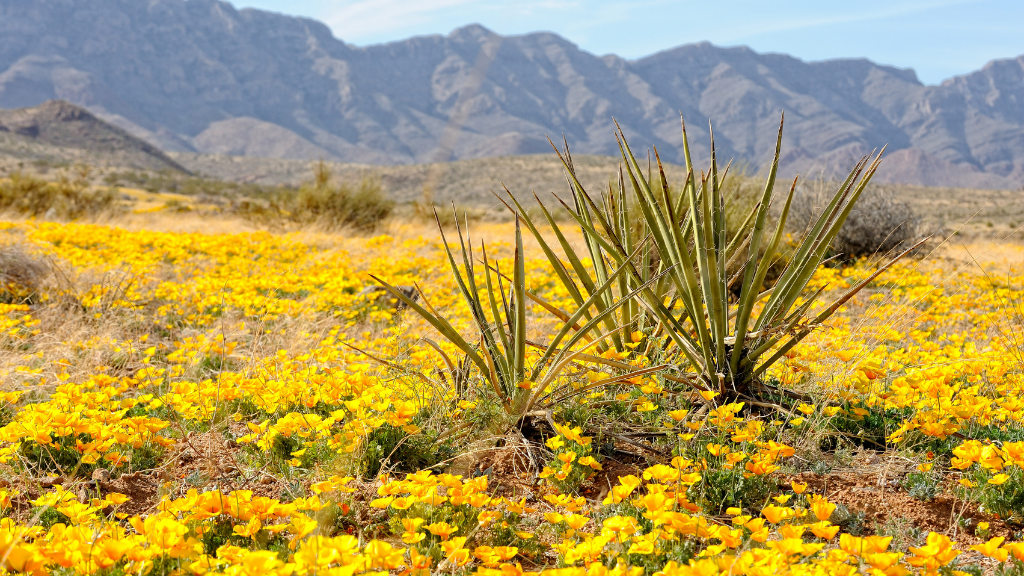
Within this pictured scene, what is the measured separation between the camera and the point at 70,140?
68.1 metres

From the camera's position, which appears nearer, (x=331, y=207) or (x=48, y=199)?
(x=331, y=207)

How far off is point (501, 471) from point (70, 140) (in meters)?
81.2

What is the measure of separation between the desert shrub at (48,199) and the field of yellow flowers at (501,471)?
12369 millimetres

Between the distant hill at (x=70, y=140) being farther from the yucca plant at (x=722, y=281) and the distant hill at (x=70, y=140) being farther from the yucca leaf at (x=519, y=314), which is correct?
the yucca plant at (x=722, y=281)

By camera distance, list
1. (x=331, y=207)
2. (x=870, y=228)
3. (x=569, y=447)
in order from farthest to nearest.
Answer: (x=331, y=207) → (x=870, y=228) → (x=569, y=447)

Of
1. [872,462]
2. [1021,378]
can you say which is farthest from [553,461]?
[1021,378]

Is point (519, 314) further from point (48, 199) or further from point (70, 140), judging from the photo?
point (70, 140)

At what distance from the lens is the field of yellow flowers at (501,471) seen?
1641 millimetres

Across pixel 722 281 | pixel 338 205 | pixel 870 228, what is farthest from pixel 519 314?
pixel 338 205

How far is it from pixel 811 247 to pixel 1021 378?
1234 millimetres

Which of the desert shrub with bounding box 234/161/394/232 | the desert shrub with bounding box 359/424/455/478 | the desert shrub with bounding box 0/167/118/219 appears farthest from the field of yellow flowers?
the desert shrub with bounding box 0/167/118/219

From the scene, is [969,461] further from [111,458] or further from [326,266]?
[326,266]

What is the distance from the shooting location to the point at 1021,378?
299 cm

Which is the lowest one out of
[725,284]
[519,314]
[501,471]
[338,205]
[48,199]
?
[48,199]
